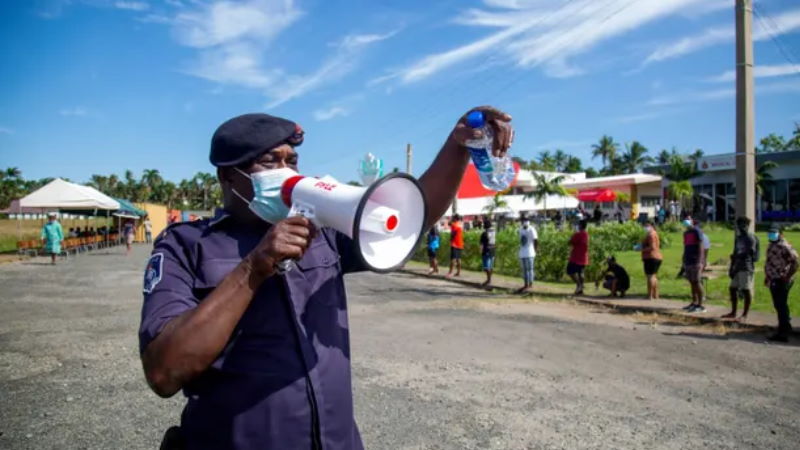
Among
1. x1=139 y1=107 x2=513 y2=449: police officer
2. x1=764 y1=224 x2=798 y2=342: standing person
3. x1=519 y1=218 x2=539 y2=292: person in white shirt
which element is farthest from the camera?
x1=519 y1=218 x2=539 y2=292: person in white shirt

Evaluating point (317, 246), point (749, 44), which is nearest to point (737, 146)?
point (749, 44)

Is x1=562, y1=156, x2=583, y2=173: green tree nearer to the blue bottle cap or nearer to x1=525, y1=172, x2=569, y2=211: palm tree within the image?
x1=525, y1=172, x2=569, y2=211: palm tree

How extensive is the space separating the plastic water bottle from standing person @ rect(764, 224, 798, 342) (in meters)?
7.55

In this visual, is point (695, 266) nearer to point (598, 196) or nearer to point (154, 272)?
point (154, 272)

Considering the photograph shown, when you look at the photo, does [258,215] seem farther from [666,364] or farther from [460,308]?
[460,308]

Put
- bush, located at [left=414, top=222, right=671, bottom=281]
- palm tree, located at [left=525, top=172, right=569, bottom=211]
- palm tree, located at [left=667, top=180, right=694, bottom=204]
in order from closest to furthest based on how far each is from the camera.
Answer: bush, located at [left=414, top=222, right=671, bottom=281] → palm tree, located at [left=525, top=172, right=569, bottom=211] → palm tree, located at [left=667, top=180, right=694, bottom=204]

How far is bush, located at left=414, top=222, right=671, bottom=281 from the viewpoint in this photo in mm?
15451

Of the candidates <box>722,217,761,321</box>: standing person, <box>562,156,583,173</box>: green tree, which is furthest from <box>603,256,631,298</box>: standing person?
<box>562,156,583,173</box>: green tree

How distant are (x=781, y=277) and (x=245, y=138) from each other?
8387 millimetres

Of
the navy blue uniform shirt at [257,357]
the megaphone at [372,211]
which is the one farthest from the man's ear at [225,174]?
the megaphone at [372,211]

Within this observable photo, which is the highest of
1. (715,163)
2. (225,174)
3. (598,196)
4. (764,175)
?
(715,163)

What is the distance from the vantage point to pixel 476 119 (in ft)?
5.99

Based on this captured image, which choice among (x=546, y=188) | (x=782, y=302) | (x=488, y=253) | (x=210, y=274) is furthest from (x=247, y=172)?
(x=546, y=188)

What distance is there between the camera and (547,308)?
35.1ft
